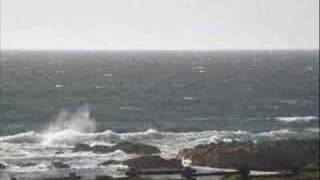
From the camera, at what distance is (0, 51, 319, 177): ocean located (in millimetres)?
49844

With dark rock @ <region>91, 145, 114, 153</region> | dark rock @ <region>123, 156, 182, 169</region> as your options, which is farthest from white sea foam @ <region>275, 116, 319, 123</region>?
dark rock @ <region>123, 156, 182, 169</region>

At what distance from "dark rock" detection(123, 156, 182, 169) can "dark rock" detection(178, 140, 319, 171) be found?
1.64m

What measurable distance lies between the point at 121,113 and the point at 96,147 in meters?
26.7

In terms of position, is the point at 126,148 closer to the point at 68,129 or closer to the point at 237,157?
the point at 237,157

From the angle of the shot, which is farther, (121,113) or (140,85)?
(140,85)

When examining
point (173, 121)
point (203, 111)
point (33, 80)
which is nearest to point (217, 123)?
point (173, 121)

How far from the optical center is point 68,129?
5700 cm

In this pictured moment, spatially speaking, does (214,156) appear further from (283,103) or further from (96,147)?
(283,103)

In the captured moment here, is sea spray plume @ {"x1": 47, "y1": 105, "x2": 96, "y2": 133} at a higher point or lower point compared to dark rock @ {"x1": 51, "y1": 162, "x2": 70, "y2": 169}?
lower

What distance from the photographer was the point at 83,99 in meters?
89.8

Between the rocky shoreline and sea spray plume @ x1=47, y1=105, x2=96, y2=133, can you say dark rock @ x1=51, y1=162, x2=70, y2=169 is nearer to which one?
the rocky shoreline

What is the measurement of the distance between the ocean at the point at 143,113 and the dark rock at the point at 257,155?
2732 millimetres

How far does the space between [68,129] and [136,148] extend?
1225cm

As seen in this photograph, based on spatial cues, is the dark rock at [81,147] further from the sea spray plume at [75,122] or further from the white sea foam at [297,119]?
the white sea foam at [297,119]
